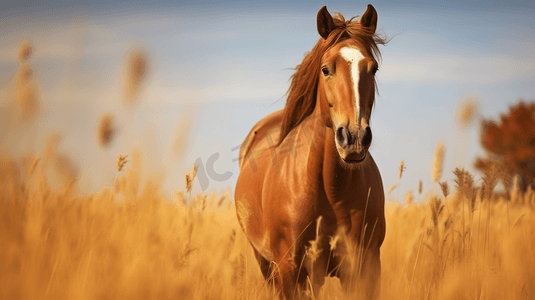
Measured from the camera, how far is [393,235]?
15.8 feet

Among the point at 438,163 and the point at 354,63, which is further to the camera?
the point at 438,163

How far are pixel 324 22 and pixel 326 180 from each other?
1.23m

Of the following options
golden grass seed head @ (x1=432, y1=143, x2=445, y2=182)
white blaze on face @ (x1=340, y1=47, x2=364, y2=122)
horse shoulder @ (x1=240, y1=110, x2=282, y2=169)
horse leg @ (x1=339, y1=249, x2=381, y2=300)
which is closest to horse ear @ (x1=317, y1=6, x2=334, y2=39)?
white blaze on face @ (x1=340, y1=47, x2=364, y2=122)

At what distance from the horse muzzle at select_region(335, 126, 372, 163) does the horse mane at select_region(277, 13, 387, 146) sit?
767 mm

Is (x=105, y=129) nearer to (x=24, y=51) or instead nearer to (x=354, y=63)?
(x=24, y=51)

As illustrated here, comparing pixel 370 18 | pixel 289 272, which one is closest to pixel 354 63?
pixel 370 18

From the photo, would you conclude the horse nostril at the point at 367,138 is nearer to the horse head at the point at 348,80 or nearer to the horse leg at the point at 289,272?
the horse head at the point at 348,80

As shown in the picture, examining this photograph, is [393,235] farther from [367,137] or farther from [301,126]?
[367,137]

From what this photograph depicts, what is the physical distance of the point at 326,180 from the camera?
277 cm

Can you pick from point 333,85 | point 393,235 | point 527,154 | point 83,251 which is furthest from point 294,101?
point 527,154

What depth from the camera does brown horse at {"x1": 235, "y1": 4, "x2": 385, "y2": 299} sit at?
2.52 meters

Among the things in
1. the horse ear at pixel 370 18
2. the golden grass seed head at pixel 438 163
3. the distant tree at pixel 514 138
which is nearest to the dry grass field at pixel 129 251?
the golden grass seed head at pixel 438 163

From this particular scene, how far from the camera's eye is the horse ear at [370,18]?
2874 mm

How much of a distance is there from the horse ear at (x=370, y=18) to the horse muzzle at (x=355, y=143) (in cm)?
106
